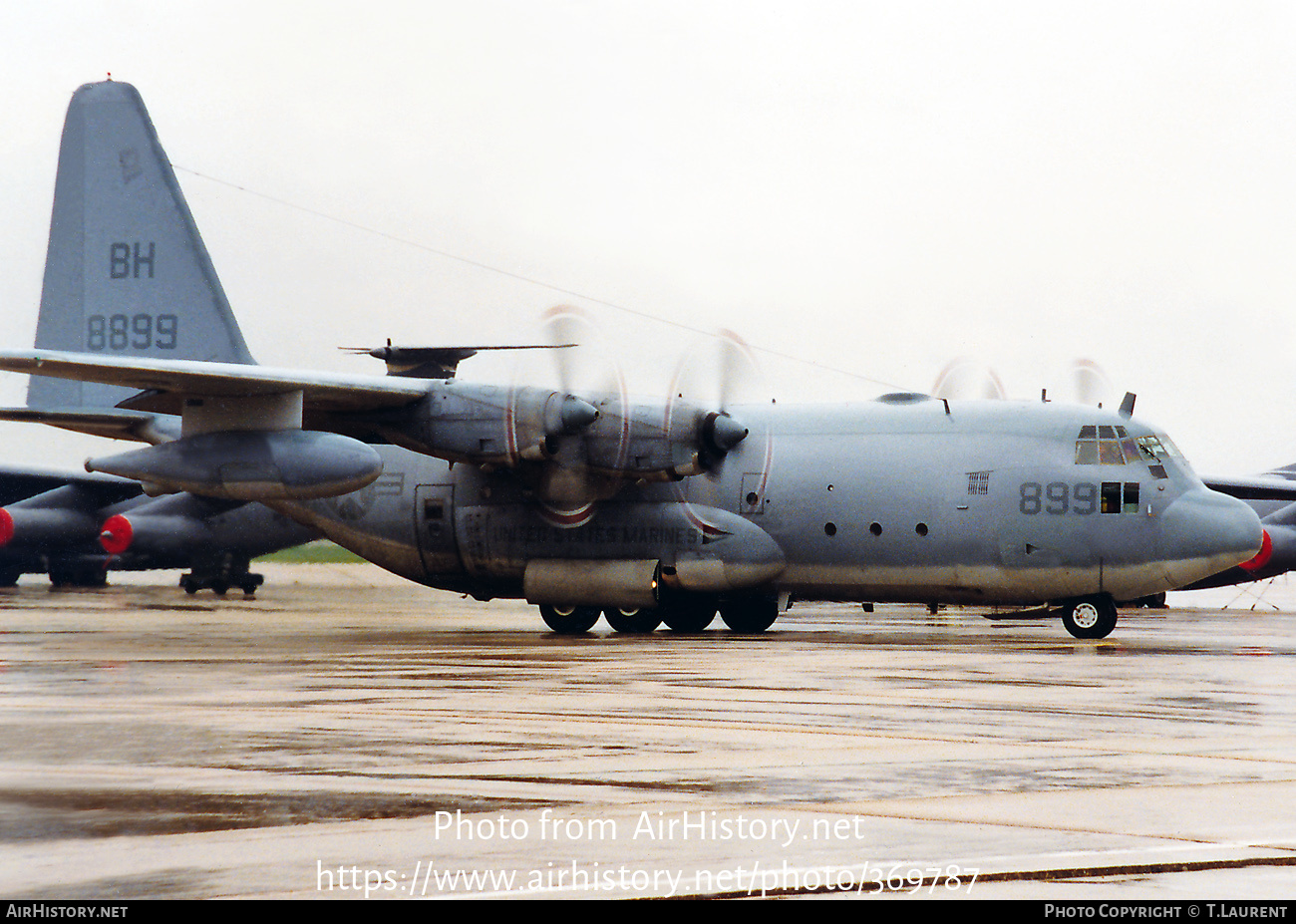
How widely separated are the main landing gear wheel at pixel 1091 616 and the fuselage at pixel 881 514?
29cm

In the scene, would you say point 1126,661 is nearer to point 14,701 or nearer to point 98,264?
point 14,701

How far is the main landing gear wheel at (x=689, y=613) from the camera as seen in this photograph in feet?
82.1

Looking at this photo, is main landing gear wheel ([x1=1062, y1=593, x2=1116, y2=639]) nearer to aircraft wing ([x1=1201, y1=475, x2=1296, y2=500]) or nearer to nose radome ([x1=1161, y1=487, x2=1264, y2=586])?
nose radome ([x1=1161, y1=487, x2=1264, y2=586])

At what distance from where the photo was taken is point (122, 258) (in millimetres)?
27000

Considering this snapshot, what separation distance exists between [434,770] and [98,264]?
21.3 m

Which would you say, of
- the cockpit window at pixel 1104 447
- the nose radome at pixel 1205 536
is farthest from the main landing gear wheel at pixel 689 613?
the nose radome at pixel 1205 536

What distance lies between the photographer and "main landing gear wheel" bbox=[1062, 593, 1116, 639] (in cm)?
2247

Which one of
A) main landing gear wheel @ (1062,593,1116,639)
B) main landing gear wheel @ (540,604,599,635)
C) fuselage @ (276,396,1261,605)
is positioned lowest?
main landing gear wheel @ (540,604,599,635)

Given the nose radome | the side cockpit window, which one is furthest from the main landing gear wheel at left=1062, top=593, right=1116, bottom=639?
the side cockpit window

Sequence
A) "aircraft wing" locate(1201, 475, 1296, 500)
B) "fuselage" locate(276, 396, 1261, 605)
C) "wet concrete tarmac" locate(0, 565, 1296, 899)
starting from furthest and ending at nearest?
"aircraft wing" locate(1201, 475, 1296, 500)
"fuselage" locate(276, 396, 1261, 605)
"wet concrete tarmac" locate(0, 565, 1296, 899)

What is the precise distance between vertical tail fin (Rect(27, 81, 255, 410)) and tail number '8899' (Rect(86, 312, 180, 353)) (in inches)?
0.7

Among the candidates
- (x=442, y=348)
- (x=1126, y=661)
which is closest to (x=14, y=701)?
(x=1126, y=661)

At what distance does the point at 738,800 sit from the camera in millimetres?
7492

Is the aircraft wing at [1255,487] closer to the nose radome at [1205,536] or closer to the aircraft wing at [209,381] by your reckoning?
the nose radome at [1205,536]
